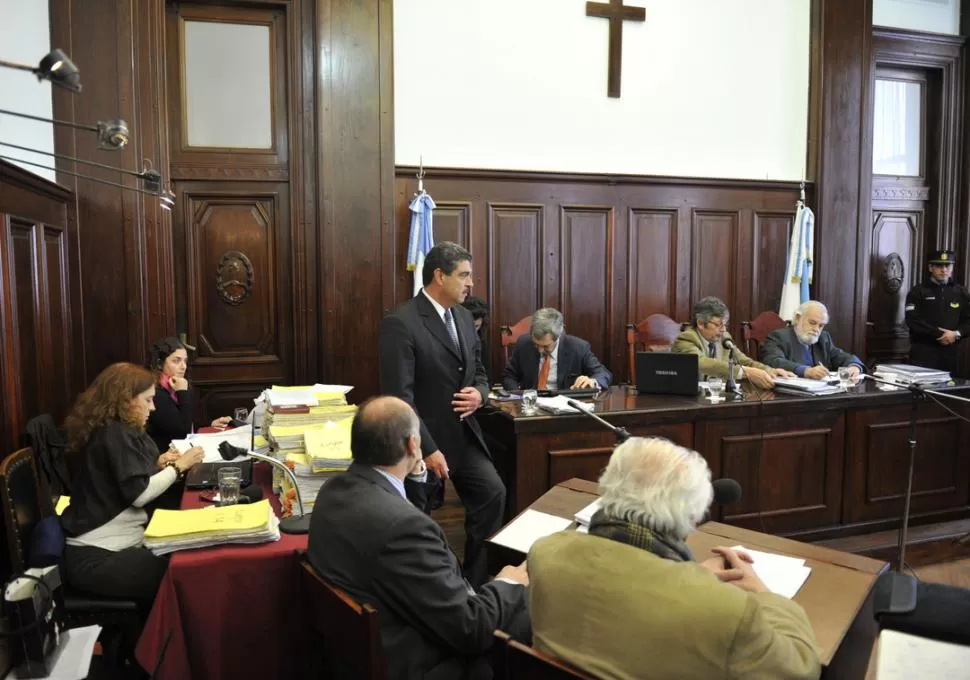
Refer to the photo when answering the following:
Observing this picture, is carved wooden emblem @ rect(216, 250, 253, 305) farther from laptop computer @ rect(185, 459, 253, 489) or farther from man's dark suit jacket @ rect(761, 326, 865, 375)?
man's dark suit jacket @ rect(761, 326, 865, 375)

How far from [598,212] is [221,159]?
2.88 metres

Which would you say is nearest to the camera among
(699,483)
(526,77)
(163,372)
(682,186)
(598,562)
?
(598,562)

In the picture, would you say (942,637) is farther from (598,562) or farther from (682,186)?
(682,186)

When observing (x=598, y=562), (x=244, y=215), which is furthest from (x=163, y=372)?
(x=598, y=562)

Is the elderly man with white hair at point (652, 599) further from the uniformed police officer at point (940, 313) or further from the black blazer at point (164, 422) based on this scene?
the uniformed police officer at point (940, 313)

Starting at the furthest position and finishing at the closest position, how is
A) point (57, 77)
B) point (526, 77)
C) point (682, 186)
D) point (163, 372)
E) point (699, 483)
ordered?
point (682, 186)
point (526, 77)
point (163, 372)
point (57, 77)
point (699, 483)

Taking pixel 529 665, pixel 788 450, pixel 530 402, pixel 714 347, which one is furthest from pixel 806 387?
pixel 529 665

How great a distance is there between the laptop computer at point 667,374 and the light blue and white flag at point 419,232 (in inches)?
79.9

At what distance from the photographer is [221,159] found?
16.9 ft

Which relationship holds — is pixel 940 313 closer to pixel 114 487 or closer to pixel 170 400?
pixel 170 400

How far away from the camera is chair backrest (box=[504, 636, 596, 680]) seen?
1353 mm

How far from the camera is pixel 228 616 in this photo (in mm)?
2035

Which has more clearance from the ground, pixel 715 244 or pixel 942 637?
pixel 715 244

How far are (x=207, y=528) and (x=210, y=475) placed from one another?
61 cm
